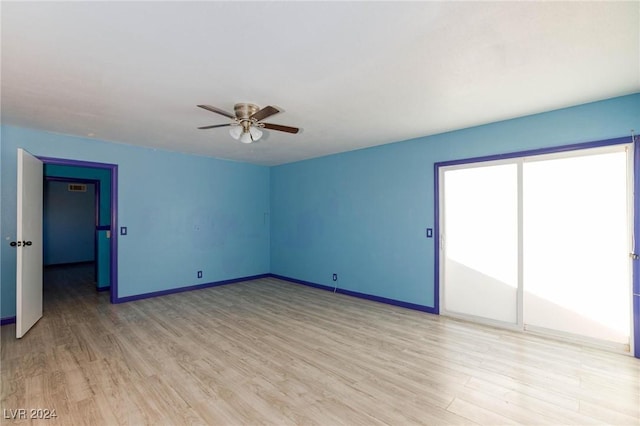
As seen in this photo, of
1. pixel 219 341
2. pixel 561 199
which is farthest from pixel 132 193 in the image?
pixel 561 199

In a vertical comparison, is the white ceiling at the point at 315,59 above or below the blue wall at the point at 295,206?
above

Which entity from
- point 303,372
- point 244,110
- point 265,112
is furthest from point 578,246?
point 244,110

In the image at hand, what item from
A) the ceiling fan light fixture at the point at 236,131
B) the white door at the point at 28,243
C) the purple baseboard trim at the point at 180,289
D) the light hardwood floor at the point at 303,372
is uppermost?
the ceiling fan light fixture at the point at 236,131

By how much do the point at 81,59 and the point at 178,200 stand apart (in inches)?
134

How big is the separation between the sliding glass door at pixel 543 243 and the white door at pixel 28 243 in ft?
16.6

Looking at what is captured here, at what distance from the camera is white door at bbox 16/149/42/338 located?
3.27 meters

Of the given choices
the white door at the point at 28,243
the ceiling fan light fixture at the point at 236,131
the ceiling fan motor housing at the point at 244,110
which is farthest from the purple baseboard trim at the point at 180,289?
the ceiling fan motor housing at the point at 244,110

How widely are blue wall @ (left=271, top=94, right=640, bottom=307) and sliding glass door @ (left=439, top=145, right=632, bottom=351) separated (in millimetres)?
229

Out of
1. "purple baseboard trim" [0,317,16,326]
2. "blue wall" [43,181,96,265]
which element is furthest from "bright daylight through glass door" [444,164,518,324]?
"blue wall" [43,181,96,265]

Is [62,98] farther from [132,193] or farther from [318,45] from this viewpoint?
→ [318,45]

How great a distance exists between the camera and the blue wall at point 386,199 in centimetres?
320

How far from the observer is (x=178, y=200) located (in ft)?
17.5

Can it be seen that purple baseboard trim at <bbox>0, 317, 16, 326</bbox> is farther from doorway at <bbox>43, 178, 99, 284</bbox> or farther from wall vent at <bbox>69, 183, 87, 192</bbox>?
wall vent at <bbox>69, 183, 87, 192</bbox>

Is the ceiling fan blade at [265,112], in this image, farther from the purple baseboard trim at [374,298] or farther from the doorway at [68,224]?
the doorway at [68,224]
